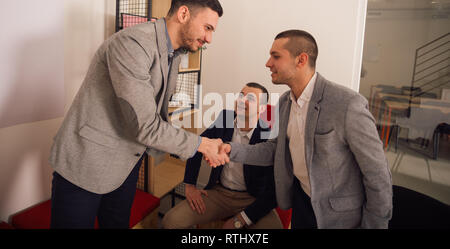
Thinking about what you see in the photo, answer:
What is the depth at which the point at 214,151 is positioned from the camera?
1657mm

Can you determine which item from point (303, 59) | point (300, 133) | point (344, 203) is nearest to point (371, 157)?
point (344, 203)

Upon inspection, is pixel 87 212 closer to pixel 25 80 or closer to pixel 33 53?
pixel 25 80

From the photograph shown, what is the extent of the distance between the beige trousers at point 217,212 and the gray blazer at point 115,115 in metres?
0.66

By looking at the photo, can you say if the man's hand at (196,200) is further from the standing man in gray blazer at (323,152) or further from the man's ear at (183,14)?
the man's ear at (183,14)

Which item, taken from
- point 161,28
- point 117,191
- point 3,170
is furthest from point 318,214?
point 3,170

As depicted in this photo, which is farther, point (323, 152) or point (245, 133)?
point (245, 133)

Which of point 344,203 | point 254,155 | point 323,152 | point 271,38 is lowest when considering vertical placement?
point 344,203

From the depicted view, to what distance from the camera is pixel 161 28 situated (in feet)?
4.52

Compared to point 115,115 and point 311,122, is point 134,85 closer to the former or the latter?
point 115,115

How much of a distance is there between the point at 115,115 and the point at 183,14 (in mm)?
602

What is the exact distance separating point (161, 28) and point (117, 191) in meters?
0.91

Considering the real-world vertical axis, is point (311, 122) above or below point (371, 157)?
above

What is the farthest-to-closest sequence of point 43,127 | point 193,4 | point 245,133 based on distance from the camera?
1. point 245,133
2. point 43,127
3. point 193,4

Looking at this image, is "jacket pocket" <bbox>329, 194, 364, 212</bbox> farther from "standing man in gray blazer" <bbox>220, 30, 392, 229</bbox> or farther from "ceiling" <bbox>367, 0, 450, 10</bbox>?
"ceiling" <bbox>367, 0, 450, 10</bbox>
